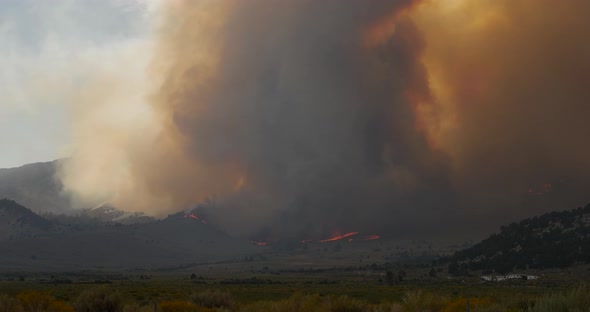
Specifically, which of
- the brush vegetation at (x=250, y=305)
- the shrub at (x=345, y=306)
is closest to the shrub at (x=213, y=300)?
the brush vegetation at (x=250, y=305)

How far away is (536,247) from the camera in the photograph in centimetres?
15650

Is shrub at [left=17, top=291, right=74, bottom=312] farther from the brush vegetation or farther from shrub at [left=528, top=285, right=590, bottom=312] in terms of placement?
shrub at [left=528, top=285, right=590, bottom=312]

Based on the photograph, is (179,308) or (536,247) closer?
(179,308)

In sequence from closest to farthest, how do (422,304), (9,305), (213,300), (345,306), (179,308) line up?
(9,305)
(422,304)
(179,308)
(345,306)
(213,300)

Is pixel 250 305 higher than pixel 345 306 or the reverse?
higher

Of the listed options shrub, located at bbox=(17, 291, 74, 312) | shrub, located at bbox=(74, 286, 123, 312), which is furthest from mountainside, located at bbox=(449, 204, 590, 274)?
shrub, located at bbox=(17, 291, 74, 312)

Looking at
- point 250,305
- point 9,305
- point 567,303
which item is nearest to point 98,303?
point 9,305

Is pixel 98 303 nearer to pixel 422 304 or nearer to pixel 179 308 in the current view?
pixel 179 308

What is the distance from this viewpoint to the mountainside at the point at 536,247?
138 m

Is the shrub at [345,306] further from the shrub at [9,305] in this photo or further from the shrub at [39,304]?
the shrub at [9,305]

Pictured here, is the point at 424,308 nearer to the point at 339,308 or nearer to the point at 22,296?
the point at 339,308

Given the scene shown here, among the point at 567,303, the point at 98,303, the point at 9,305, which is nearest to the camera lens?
the point at 567,303

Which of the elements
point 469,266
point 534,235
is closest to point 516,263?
point 469,266

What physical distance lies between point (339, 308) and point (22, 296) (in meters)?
20.4
